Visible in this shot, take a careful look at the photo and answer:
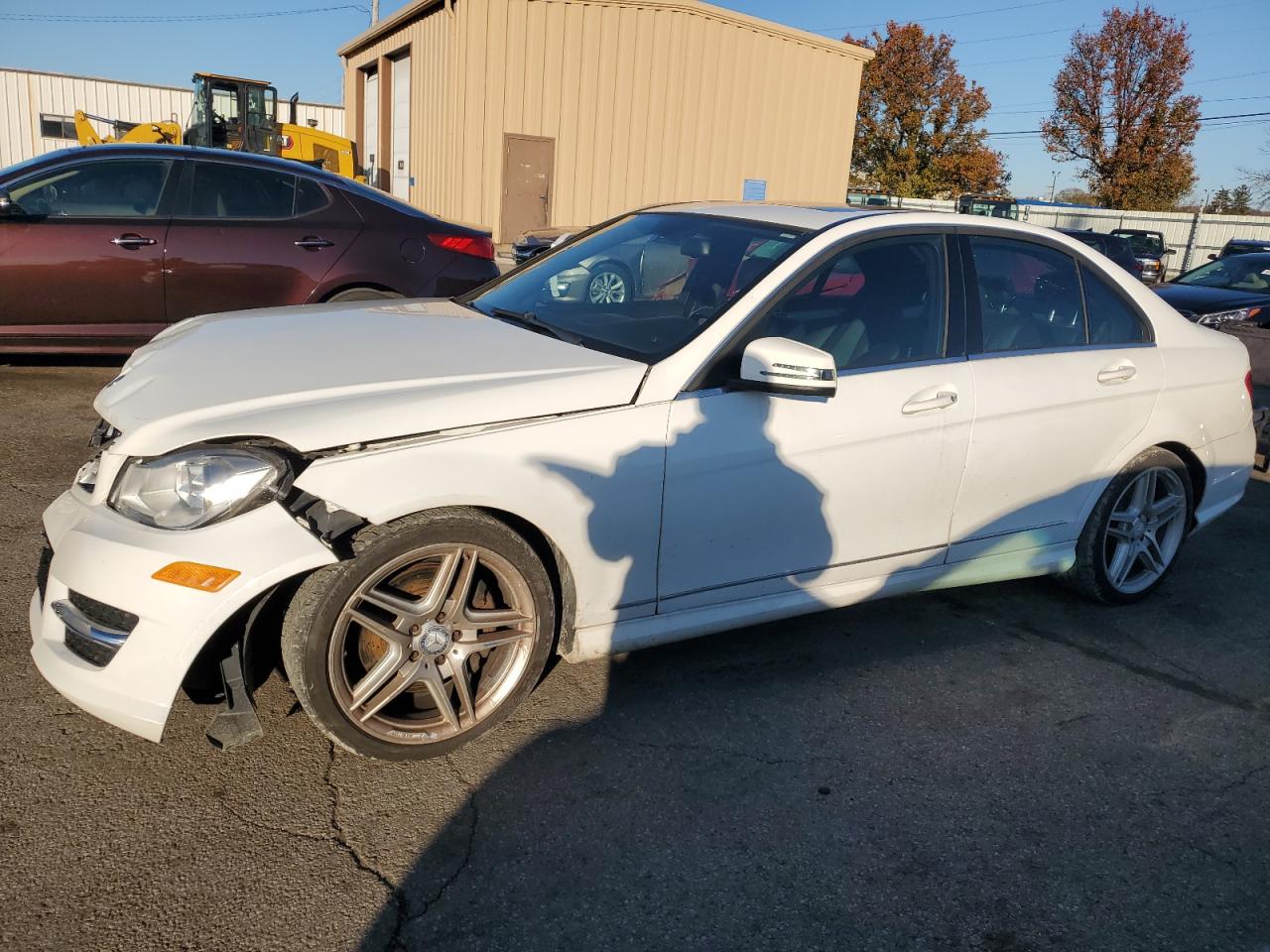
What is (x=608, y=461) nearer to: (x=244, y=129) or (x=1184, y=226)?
(x=244, y=129)

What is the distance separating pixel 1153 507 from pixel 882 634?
1469mm

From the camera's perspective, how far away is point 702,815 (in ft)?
9.02

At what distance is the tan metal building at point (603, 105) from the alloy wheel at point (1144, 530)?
17302 millimetres

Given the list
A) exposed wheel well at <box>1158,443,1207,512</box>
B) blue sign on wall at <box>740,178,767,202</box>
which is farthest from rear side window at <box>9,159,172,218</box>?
blue sign on wall at <box>740,178,767,202</box>

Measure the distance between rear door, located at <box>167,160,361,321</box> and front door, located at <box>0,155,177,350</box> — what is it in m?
0.14

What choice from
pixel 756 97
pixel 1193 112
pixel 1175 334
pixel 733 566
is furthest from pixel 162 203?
pixel 1193 112

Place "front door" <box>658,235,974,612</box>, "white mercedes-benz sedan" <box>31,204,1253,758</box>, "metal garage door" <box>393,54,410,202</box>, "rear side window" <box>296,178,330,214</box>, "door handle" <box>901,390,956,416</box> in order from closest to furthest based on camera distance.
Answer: "white mercedes-benz sedan" <box>31,204,1253,758</box>
"front door" <box>658,235,974,612</box>
"door handle" <box>901,390,956,416</box>
"rear side window" <box>296,178,330,214</box>
"metal garage door" <box>393,54,410,202</box>

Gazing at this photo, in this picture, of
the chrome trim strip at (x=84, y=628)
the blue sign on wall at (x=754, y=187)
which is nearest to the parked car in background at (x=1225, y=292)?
the chrome trim strip at (x=84, y=628)

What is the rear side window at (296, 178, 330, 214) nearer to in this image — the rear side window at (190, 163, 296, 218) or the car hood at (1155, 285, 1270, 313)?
the rear side window at (190, 163, 296, 218)

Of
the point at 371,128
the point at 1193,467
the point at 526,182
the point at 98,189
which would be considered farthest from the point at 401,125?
the point at 1193,467

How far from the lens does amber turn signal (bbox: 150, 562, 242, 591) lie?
2.43m

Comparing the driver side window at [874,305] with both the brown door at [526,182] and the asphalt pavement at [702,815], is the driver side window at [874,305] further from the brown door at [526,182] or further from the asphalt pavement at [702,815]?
the brown door at [526,182]

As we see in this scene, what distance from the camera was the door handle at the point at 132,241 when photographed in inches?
253

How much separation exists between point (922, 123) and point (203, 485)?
5852cm
